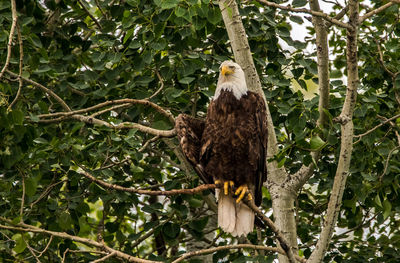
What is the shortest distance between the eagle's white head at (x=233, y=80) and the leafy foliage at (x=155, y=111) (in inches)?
8.7

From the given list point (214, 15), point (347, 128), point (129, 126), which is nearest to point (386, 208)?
point (347, 128)

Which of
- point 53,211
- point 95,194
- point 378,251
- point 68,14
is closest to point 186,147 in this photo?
point 95,194

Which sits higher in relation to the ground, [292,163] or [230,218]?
[292,163]

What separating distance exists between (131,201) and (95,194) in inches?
11.2

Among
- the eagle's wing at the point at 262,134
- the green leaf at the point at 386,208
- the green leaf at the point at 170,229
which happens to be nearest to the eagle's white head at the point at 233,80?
the eagle's wing at the point at 262,134

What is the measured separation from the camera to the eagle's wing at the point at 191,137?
387 cm

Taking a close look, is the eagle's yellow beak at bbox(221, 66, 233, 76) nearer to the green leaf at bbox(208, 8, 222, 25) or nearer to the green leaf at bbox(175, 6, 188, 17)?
the green leaf at bbox(208, 8, 222, 25)

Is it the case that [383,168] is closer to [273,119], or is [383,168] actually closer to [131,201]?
[273,119]

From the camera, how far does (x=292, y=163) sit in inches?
184

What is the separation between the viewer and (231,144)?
4.04 meters

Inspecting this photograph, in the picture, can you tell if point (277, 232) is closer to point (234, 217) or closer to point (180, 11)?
point (234, 217)

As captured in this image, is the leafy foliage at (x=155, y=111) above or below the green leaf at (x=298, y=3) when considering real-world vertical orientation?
below

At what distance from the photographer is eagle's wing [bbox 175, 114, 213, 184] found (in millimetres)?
3869

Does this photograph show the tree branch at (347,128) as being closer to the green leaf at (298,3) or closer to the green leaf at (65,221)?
the green leaf at (298,3)
